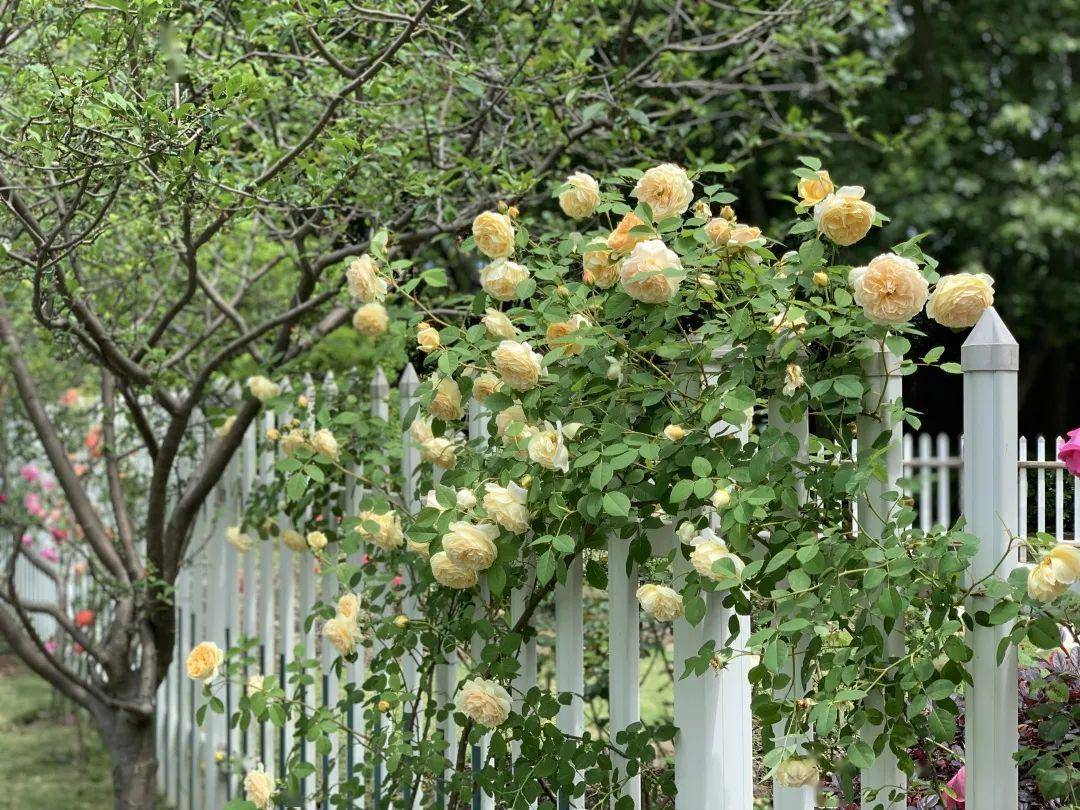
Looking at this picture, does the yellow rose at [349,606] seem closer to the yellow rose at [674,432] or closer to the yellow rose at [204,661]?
the yellow rose at [204,661]

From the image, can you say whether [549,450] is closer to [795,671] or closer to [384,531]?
[795,671]

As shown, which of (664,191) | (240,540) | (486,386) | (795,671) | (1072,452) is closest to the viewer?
(1072,452)

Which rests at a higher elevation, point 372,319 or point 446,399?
point 372,319

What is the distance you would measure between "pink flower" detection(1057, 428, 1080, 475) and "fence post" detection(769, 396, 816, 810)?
37 centimetres

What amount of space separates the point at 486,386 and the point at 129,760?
2.01 m

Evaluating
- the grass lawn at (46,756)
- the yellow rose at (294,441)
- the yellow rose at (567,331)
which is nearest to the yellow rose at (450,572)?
the yellow rose at (567,331)

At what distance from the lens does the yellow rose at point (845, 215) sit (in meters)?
1.74

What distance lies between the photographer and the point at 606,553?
221cm

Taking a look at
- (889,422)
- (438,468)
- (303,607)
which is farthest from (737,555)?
(303,607)

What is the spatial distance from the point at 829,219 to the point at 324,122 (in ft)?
4.18

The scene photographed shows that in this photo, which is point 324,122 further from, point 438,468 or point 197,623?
point 197,623

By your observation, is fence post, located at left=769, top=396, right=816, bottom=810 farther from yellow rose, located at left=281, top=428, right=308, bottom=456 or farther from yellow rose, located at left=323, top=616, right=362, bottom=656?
yellow rose, located at left=281, top=428, right=308, bottom=456

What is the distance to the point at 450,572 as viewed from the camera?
6.86 feet

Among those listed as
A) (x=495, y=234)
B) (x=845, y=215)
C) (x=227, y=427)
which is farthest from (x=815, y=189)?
(x=227, y=427)
